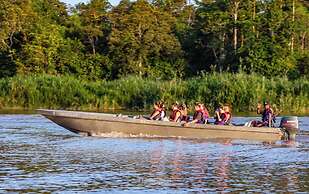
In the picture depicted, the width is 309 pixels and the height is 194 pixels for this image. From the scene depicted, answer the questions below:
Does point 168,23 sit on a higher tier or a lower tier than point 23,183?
higher

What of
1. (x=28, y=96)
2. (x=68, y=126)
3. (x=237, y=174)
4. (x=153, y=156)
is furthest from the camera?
(x=28, y=96)

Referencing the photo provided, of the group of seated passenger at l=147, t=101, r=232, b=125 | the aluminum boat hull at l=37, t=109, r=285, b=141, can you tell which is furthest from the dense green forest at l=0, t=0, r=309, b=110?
the aluminum boat hull at l=37, t=109, r=285, b=141

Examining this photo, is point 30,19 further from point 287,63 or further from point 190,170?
point 190,170

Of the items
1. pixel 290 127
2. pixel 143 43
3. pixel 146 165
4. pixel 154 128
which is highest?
pixel 143 43

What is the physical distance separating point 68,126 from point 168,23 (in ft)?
127

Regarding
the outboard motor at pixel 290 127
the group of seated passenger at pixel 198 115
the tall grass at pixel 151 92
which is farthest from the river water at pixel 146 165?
the tall grass at pixel 151 92

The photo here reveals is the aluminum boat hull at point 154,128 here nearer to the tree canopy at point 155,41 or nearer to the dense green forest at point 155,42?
the dense green forest at point 155,42

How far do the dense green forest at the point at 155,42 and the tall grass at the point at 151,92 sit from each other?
9669 millimetres

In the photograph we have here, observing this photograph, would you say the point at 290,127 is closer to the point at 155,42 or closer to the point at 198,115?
the point at 198,115

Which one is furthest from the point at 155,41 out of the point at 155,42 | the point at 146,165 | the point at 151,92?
the point at 146,165

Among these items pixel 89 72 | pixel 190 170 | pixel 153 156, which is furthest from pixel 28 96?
pixel 190 170

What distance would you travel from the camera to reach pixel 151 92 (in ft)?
153

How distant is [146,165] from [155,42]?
42.2 m

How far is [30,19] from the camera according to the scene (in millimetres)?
63125
